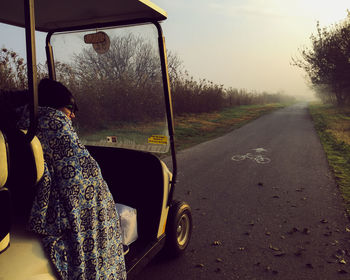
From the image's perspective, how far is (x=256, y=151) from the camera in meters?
8.59

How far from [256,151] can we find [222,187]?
3688 mm

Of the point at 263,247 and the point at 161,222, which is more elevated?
the point at 161,222

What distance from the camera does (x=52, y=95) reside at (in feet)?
5.89

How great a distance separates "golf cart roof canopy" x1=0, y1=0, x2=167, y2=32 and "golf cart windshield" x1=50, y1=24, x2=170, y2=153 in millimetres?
90

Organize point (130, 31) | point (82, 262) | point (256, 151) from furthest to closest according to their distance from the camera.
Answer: point (256, 151), point (130, 31), point (82, 262)

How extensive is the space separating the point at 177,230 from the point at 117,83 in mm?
1582

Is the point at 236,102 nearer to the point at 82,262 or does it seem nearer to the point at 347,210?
the point at 347,210

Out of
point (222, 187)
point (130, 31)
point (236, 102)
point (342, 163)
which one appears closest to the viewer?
point (130, 31)

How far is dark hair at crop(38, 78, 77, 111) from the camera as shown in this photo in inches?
70.7

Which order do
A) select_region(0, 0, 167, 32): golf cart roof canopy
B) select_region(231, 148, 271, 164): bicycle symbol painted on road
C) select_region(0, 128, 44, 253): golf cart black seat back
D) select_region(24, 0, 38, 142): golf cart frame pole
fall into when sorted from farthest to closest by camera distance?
1. select_region(231, 148, 271, 164): bicycle symbol painted on road
2. select_region(0, 0, 167, 32): golf cart roof canopy
3. select_region(24, 0, 38, 142): golf cart frame pole
4. select_region(0, 128, 44, 253): golf cart black seat back

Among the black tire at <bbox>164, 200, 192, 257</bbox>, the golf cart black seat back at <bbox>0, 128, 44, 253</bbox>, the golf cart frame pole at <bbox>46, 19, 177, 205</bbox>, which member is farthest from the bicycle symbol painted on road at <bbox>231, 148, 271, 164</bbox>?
the golf cart black seat back at <bbox>0, 128, 44, 253</bbox>

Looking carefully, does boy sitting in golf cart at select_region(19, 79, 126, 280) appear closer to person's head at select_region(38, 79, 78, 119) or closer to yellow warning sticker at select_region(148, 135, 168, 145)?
person's head at select_region(38, 79, 78, 119)

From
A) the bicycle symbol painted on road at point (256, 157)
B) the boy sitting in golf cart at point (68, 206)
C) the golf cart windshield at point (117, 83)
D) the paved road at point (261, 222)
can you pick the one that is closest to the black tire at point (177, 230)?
the paved road at point (261, 222)

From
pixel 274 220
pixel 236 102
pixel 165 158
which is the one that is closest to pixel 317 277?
pixel 274 220
